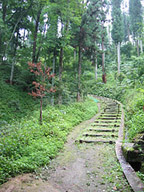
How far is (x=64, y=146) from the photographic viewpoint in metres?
7.22

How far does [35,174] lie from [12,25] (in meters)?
17.9

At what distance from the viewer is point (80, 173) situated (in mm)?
4902

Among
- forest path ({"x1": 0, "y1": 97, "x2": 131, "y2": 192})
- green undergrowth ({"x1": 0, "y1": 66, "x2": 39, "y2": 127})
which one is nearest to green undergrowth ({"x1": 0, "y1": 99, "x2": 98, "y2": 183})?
forest path ({"x1": 0, "y1": 97, "x2": 131, "y2": 192})

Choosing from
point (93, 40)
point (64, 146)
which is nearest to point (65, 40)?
point (93, 40)

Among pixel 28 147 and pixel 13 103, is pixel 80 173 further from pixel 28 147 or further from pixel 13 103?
pixel 13 103

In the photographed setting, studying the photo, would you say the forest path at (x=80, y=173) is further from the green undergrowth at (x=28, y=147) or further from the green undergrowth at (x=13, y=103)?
the green undergrowth at (x=13, y=103)

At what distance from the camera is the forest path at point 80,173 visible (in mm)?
4047

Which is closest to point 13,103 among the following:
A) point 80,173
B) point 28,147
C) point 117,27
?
point 28,147

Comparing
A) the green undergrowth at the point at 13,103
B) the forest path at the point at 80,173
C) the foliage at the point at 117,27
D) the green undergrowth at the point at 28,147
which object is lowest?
the forest path at the point at 80,173

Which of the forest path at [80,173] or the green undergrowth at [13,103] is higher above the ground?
the green undergrowth at [13,103]

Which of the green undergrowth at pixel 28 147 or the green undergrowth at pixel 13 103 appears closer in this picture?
the green undergrowth at pixel 28 147

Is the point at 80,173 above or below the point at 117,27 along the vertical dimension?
below

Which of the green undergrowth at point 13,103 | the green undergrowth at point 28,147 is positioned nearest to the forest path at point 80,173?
the green undergrowth at point 28,147

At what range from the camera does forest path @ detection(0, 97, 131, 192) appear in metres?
4.05
